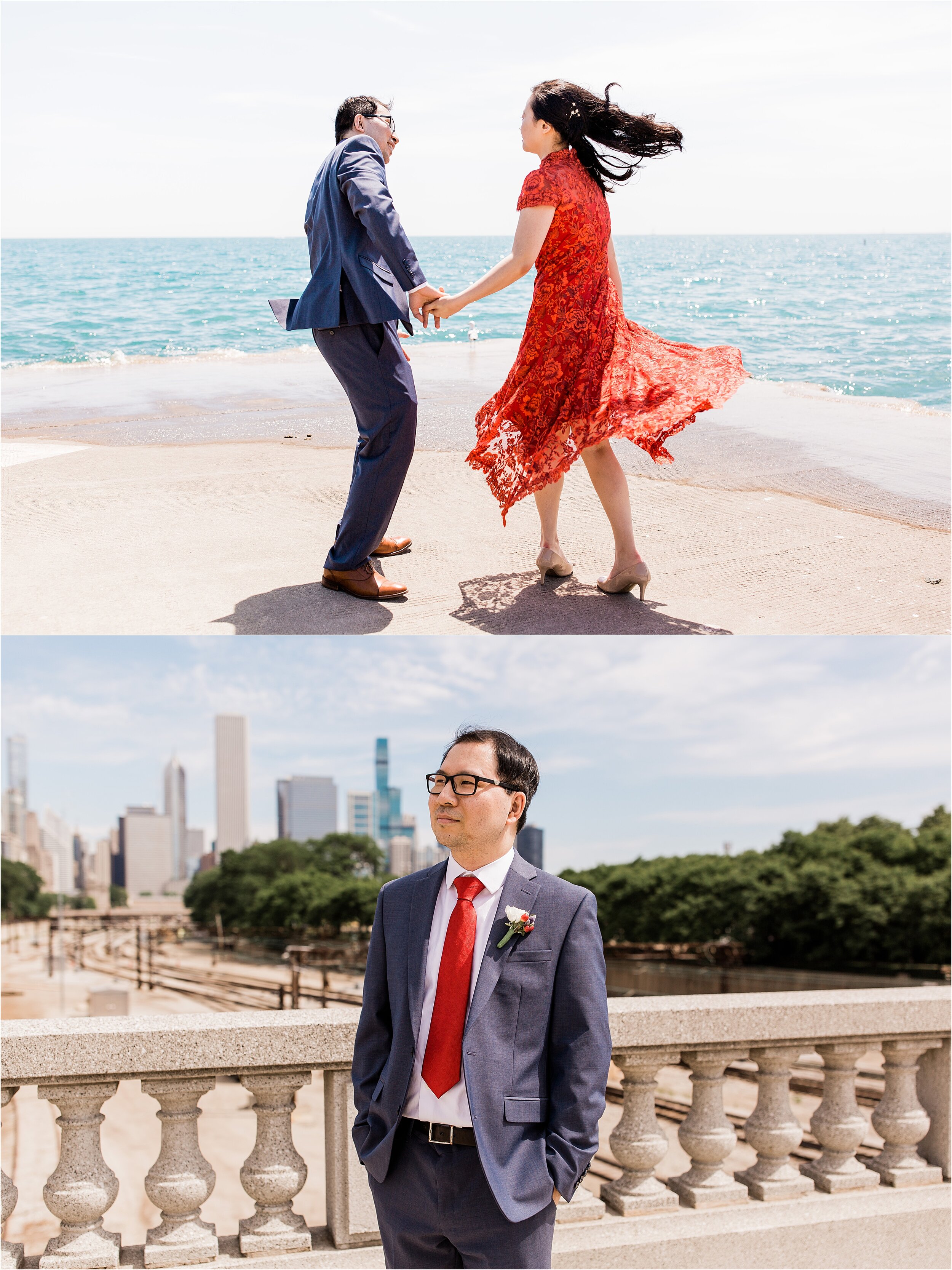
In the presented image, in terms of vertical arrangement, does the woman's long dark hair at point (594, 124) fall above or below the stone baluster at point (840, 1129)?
above

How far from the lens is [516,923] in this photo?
2523 mm

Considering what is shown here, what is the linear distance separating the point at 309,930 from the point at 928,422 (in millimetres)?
69914

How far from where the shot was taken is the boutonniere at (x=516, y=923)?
2.52 metres

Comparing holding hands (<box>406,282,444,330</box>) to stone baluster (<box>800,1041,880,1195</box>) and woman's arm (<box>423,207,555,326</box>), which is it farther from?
stone baluster (<box>800,1041,880,1195</box>)

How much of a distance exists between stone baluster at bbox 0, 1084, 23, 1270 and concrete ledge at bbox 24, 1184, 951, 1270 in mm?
99

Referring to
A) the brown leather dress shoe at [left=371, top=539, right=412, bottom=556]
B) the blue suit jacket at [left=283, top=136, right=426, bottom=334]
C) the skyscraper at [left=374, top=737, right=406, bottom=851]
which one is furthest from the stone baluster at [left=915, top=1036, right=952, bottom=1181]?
the skyscraper at [left=374, top=737, right=406, bottom=851]

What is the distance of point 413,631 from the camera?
550cm

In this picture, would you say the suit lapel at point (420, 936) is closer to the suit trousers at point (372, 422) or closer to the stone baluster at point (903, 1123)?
the stone baluster at point (903, 1123)

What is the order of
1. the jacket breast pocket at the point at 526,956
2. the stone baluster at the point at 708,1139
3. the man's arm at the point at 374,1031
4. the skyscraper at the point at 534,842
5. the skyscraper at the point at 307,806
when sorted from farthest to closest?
the skyscraper at the point at 307,806
the skyscraper at the point at 534,842
the stone baluster at the point at 708,1139
the man's arm at the point at 374,1031
the jacket breast pocket at the point at 526,956

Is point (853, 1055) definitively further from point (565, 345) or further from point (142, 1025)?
point (565, 345)

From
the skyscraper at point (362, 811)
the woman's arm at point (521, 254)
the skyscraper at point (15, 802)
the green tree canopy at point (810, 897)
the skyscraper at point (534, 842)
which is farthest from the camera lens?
the skyscraper at point (362, 811)

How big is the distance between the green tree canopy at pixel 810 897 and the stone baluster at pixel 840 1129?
117 ft

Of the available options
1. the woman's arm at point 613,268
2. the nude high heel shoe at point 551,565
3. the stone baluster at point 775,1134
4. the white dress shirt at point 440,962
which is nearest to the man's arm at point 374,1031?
the white dress shirt at point 440,962

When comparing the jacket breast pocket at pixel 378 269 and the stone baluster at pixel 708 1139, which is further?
the jacket breast pocket at pixel 378 269
